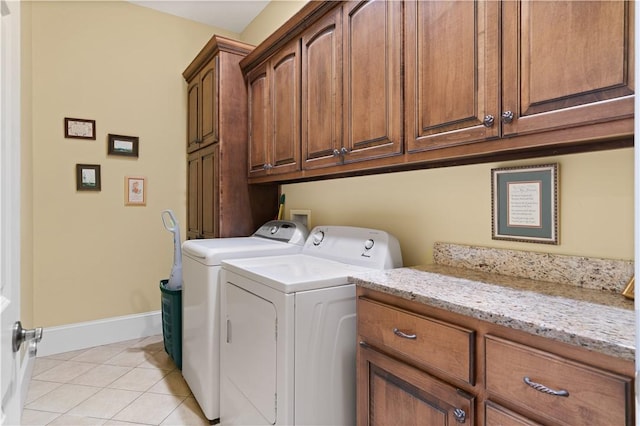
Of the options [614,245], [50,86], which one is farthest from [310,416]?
[50,86]

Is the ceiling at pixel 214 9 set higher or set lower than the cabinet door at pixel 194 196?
higher

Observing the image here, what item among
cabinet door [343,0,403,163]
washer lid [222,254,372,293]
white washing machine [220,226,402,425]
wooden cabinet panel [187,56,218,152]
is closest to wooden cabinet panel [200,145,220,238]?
wooden cabinet panel [187,56,218,152]

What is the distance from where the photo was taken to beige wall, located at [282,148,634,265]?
45.8 inches

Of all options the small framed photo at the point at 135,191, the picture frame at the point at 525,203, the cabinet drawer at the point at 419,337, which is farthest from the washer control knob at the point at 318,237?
the small framed photo at the point at 135,191

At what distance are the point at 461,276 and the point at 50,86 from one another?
3319 mm

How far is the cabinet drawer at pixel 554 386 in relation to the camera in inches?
28.6

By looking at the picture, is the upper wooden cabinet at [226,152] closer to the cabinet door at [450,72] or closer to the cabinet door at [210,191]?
the cabinet door at [210,191]

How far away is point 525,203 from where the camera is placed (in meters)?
1.38

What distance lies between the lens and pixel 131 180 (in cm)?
318

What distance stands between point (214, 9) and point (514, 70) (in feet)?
9.77

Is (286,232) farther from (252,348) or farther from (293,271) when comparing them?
(252,348)

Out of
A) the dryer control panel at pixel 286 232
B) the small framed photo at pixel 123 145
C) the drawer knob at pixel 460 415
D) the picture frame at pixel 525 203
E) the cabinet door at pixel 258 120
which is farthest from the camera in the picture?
the small framed photo at pixel 123 145

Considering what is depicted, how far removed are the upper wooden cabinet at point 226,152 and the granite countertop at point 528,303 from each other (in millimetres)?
1537

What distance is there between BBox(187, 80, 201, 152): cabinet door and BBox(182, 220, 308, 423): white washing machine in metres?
1.26
